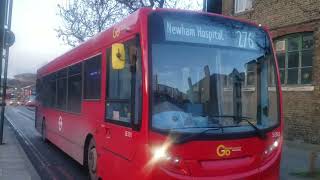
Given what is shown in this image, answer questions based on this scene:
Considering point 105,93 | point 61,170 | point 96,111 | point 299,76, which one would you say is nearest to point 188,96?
point 105,93

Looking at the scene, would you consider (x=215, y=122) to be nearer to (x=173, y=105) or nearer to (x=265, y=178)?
(x=173, y=105)

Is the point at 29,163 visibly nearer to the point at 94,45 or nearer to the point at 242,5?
the point at 94,45

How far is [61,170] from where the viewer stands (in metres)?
12.0

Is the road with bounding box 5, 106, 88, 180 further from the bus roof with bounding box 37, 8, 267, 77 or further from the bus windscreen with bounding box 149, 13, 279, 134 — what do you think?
the bus windscreen with bounding box 149, 13, 279, 134

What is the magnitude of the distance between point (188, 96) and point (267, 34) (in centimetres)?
179

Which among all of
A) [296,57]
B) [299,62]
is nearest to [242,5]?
[296,57]

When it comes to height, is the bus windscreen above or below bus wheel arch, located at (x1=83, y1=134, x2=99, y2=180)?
above

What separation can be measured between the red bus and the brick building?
10.5m

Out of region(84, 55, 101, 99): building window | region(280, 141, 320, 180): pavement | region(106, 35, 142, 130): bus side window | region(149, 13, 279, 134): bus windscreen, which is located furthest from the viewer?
region(280, 141, 320, 180): pavement

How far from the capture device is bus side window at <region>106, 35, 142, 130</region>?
6949mm

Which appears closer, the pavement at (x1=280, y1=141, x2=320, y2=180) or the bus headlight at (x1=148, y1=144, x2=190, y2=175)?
the bus headlight at (x1=148, y1=144, x2=190, y2=175)

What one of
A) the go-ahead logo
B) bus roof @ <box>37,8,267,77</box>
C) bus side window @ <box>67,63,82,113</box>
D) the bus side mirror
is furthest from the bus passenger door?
bus side window @ <box>67,63,82,113</box>

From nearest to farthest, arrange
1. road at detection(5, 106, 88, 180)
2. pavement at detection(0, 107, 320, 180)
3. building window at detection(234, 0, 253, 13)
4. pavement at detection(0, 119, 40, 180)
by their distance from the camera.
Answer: pavement at detection(0, 119, 40, 180)
pavement at detection(0, 107, 320, 180)
road at detection(5, 106, 88, 180)
building window at detection(234, 0, 253, 13)

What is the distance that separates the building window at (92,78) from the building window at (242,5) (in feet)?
45.0
